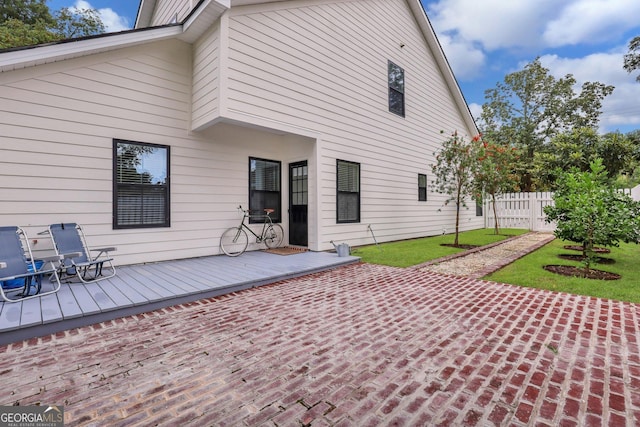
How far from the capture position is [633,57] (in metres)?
11.9

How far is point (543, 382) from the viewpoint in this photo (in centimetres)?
209

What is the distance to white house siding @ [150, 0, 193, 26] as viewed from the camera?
7.09 meters

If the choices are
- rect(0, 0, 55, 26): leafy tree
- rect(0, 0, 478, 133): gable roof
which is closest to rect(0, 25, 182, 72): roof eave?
rect(0, 0, 478, 133): gable roof

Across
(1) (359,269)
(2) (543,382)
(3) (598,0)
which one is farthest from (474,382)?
(3) (598,0)

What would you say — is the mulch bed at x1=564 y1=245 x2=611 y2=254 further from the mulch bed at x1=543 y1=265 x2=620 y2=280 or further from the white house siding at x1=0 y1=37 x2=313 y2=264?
the white house siding at x1=0 y1=37 x2=313 y2=264

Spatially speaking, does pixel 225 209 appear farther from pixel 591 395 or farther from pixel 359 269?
pixel 591 395

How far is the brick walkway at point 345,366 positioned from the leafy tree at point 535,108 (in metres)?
18.9

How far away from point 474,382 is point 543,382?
0.48m

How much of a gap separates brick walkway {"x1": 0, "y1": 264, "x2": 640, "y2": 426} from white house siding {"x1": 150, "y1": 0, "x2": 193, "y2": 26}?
7.04 m

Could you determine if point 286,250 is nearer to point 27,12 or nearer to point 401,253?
point 401,253

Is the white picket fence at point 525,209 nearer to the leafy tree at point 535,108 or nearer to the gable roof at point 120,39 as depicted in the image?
the leafy tree at point 535,108

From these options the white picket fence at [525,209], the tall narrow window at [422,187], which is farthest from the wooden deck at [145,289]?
the white picket fence at [525,209]

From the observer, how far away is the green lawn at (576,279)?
421cm

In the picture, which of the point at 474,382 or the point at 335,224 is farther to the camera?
the point at 335,224
